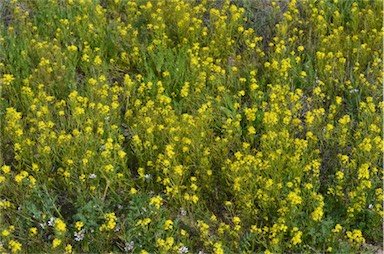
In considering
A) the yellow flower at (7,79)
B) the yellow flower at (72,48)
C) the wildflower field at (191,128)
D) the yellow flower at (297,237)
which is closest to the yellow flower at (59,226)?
the wildflower field at (191,128)

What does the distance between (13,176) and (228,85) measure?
2052 mm

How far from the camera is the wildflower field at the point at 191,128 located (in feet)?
13.2

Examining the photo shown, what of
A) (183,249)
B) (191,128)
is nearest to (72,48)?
(191,128)

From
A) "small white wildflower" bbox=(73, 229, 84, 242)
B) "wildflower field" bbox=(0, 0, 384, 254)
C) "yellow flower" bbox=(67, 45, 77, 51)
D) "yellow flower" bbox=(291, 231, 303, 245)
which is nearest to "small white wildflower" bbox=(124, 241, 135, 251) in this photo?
"wildflower field" bbox=(0, 0, 384, 254)

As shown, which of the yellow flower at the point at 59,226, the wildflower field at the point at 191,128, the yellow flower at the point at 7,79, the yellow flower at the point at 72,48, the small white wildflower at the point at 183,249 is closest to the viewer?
the yellow flower at the point at 59,226

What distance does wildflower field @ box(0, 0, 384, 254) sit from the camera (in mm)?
4012

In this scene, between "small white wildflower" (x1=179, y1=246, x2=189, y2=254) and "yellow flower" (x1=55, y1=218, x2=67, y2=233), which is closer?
"yellow flower" (x1=55, y1=218, x2=67, y2=233)

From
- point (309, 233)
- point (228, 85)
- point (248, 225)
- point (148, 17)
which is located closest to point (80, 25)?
point (148, 17)

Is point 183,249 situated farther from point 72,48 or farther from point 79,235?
point 72,48

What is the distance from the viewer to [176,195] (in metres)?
4.18

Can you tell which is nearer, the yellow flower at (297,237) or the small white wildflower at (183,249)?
the yellow flower at (297,237)

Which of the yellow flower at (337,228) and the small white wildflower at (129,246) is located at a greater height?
the yellow flower at (337,228)

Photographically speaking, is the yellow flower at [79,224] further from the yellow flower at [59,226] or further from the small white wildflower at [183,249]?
the small white wildflower at [183,249]

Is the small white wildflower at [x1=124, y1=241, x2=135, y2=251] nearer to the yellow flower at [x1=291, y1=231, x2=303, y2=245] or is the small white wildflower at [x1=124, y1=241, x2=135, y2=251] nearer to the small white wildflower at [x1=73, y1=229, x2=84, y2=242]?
the small white wildflower at [x1=73, y1=229, x2=84, y2=242]
